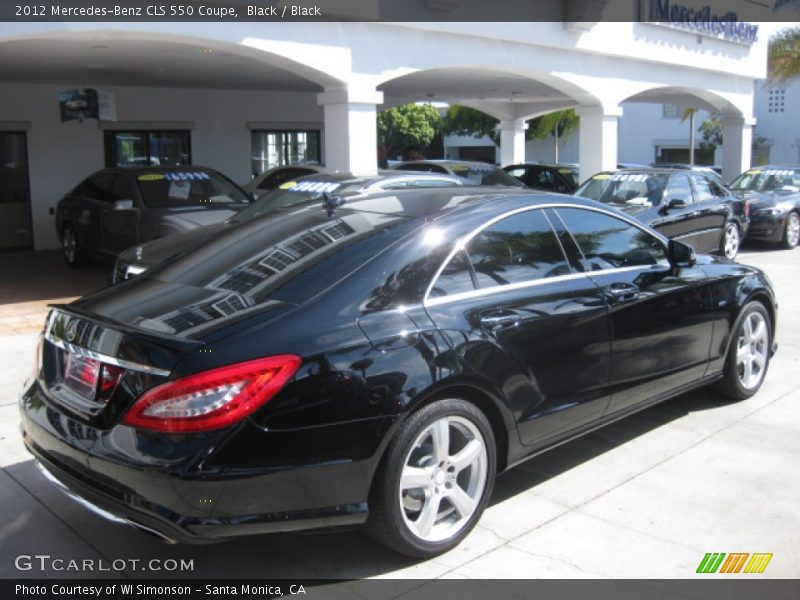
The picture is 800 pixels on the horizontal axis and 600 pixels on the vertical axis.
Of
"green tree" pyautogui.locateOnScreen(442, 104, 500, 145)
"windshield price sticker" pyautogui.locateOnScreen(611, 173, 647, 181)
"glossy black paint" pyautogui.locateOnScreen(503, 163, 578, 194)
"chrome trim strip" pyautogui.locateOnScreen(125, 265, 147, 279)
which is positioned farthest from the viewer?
"green tree" pyautogui.locateOnScreen(442, 104, 500, 145)

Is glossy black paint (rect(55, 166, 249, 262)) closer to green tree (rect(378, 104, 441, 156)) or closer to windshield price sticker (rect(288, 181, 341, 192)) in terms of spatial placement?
windshield price sticker (rect(288, 181, 341, 192))

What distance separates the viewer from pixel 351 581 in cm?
350

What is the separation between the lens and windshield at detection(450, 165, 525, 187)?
46.7 feet

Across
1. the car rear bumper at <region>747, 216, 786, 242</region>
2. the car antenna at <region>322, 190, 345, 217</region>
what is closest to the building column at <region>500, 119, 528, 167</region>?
the car rear bumper at <region>747, 216, 786, 242</region>

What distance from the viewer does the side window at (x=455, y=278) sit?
383 cm

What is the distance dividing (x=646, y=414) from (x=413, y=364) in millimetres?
2718

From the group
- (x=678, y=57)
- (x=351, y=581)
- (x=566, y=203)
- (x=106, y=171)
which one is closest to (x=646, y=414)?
(x=566, y=203)

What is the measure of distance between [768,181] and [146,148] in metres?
12.1

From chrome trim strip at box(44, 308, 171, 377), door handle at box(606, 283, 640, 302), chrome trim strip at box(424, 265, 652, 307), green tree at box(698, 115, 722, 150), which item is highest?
green tree at box(698, 115, 722, 150)

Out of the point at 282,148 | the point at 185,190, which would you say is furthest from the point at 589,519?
the point at 282,148

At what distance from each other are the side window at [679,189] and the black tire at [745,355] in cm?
591

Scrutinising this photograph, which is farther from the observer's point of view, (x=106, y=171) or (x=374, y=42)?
(x=106, y=171)

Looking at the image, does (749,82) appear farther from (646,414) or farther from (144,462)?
(144,462)

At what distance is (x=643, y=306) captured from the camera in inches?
187
